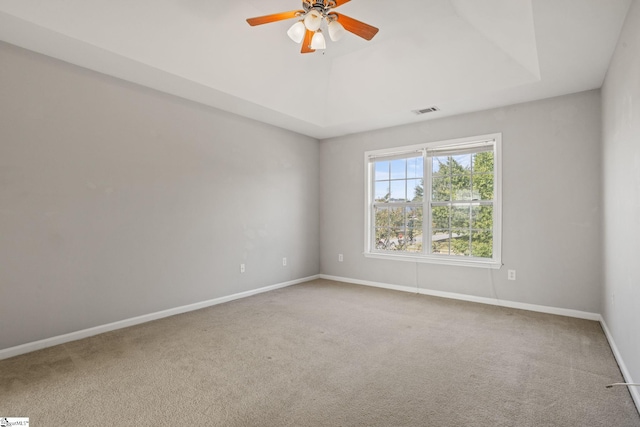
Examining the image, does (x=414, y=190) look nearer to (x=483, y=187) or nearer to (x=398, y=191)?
(x=398, y=191)

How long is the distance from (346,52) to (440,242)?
2.84 m

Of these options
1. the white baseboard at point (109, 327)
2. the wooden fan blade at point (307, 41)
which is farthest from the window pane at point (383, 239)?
the wooden fan blade at point (307, 41)

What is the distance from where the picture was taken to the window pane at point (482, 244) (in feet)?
14.0

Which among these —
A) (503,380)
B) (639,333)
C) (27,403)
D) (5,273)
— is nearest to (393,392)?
(503,380)

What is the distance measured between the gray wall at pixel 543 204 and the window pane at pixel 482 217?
213 millimetres

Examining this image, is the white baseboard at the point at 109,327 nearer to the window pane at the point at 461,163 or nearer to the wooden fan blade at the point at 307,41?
the wooden fan blade at the point at 307,41

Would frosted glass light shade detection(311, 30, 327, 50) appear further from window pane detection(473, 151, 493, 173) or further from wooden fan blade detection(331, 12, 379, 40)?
window pane detection(473, 151, 493, 173)

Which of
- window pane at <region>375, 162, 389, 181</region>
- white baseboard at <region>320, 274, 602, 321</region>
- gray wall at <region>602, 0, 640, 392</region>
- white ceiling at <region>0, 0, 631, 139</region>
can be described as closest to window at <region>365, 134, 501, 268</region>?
window pane at <region>375, 162, 389, 181</region>

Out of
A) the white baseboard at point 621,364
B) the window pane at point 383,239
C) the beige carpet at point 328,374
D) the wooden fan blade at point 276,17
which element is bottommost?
the beige carpet at point 328,374

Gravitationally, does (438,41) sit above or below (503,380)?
above

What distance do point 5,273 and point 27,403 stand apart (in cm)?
120

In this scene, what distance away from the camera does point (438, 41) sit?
11.6ft

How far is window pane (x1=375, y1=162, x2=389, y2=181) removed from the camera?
5.22 metres

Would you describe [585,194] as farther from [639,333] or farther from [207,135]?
[207,135]
